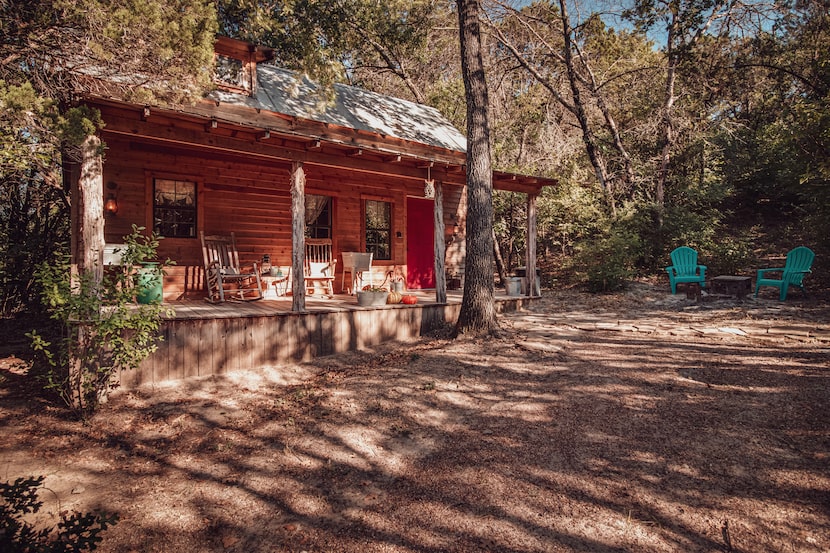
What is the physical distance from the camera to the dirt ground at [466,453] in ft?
8.23

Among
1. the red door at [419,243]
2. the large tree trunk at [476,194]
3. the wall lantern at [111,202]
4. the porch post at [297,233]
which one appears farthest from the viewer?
the red door at [419,243]

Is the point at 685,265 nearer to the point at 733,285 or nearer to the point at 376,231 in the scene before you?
the point at 733,285

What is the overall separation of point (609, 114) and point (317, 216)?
33.2 ft

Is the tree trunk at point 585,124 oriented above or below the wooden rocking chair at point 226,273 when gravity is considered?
above

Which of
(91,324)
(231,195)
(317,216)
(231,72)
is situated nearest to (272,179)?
(231,195)

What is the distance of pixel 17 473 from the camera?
3264mm

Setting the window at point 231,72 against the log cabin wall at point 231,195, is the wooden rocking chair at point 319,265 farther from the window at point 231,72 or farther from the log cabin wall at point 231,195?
the window at point 231,72

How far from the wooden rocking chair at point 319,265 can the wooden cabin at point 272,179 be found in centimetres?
20

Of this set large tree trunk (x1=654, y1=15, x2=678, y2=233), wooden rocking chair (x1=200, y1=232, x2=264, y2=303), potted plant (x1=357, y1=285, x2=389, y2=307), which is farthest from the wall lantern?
large tree trunk (x1=654, y1=15, x2=678, y2=233)

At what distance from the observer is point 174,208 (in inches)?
302

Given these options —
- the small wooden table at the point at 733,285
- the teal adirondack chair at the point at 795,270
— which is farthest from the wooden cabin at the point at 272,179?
the teal adirondack chair at the point at 795,270

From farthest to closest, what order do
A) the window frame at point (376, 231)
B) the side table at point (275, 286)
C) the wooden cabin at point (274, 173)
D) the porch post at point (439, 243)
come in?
the window frame at point (376, 231), the side table at point (275, 286), the porch post at point (439, 243), the wooden cabin at point (274, 173)

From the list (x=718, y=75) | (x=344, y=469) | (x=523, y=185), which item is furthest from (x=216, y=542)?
(x=718, y=75)

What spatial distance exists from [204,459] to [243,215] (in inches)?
223
